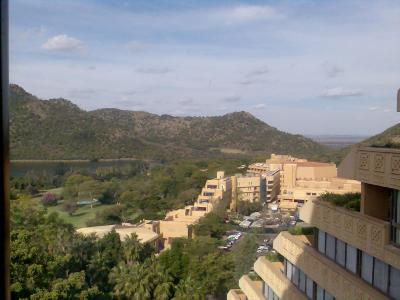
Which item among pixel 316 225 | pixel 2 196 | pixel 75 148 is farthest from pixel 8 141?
pixel 75 148

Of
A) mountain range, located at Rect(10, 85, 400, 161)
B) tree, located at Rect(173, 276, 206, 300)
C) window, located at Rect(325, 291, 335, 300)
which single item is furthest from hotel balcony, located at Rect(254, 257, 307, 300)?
mountain range, located at Rect(10, 85, 400, 161)

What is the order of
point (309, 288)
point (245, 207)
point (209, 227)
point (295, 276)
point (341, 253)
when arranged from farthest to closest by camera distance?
point (245, 207), point (209, 227), point (295, 276), point (309, 288), point (341, 253)

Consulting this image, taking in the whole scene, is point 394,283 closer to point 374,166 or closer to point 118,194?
point 374,166

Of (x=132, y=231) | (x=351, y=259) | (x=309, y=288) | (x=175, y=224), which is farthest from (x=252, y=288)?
(x=175, y=224)

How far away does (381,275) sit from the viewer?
218 inches

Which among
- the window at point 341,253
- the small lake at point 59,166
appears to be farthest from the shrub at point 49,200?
the window at point 341,253

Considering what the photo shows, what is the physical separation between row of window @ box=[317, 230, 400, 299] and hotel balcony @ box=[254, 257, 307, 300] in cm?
109

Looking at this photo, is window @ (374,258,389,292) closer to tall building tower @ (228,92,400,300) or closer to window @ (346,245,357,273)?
tall building tower @ (228,92,400,300)

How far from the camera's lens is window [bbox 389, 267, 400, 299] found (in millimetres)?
5180

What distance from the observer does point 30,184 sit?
4672cm

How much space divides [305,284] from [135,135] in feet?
279

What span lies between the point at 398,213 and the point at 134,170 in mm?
56552

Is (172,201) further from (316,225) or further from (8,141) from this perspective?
(8,141)

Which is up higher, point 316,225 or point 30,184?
point 316,225
